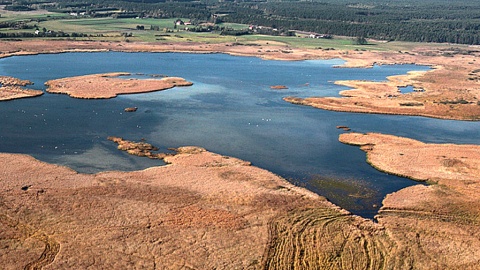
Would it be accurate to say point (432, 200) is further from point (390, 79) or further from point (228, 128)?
point (390, 79)

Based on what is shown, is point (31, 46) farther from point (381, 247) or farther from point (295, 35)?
point (381, 247)

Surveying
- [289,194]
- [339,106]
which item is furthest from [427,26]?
[289,194]

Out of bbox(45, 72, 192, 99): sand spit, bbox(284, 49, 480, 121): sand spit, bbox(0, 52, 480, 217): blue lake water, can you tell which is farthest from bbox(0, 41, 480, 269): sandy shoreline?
bbox(45, 72, 192, 99): sand spit

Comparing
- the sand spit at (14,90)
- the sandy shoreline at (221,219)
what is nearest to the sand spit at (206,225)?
the sandy shoreline at (221,219)

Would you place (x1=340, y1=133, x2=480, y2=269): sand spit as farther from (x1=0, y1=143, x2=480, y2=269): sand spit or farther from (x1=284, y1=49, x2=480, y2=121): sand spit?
(x1=284, y1=49, x2=480, y2=121): sand spit

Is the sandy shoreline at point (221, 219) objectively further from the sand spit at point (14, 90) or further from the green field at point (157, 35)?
the green field at point (157, 35)
